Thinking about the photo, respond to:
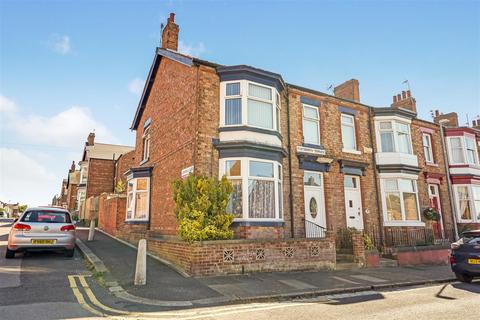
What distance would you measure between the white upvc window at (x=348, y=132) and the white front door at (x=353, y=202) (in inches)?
62.9

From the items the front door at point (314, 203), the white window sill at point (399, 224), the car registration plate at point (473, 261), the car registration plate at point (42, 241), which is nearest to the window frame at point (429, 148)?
the white window sill at point (399, 224)

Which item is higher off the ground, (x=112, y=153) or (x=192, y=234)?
(x=112, y=153)

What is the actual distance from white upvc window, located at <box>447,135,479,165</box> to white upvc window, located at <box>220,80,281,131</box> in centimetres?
1338

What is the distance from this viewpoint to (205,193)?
9.29 m

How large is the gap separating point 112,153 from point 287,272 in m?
31.3

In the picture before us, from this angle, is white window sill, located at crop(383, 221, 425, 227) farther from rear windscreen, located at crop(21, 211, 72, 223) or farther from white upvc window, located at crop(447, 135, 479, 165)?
rear windscreen, located at crop(21, 211, 72, 223)

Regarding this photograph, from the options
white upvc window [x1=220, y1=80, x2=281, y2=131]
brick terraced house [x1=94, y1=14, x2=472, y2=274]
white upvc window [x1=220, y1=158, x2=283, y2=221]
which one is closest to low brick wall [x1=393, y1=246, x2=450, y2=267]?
brick terraced house [x1=94, y1=14, x2=472, y2=274]

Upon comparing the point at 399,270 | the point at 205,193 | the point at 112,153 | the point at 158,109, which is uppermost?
the point at 112,153

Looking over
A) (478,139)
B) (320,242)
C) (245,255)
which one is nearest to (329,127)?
(320,242)

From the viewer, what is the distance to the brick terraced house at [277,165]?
1062cm

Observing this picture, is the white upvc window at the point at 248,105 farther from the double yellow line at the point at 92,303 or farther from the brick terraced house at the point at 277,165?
the double yellow line at the point at 92,303

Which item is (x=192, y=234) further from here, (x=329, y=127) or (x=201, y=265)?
(x=329, y=127)

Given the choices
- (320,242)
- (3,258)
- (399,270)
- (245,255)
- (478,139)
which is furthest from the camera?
(478,139)

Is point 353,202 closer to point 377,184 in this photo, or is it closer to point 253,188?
point 377,184
